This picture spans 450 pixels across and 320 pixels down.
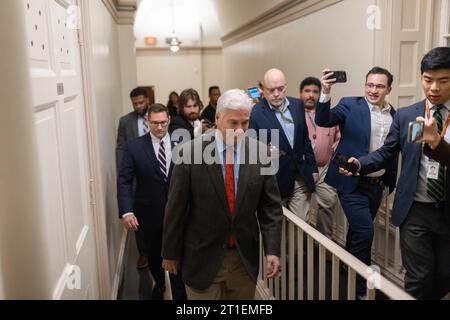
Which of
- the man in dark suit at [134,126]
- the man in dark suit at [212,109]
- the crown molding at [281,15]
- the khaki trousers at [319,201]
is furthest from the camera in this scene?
the man in dark suit at [212,109]

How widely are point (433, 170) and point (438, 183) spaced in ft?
0.23

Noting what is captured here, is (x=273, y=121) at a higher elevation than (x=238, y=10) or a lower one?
lower

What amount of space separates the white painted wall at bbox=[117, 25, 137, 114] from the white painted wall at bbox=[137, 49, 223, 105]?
6.54 meters

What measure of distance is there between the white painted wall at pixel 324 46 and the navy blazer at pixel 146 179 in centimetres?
206

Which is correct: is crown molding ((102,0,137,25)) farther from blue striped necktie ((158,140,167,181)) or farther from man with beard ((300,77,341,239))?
blue striped necktie ((158,140,167,181))

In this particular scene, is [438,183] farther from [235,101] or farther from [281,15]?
[281,15]

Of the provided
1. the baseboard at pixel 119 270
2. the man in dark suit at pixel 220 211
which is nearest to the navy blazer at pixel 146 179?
the baseboard at pixel 119 270

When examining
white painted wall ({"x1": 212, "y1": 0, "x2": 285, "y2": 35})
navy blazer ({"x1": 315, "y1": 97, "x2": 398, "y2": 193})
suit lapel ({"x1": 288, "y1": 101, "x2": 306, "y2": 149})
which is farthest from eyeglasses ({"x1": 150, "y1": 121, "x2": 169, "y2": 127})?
white painted wall ({"x1": 212, "y1": 0, "x2": 285, "y2": 35})

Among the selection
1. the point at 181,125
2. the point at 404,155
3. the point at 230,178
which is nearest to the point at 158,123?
the point at 181,125

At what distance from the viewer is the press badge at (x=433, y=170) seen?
216 cm

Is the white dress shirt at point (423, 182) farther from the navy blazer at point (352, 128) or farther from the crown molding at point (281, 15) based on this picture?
the crown molding at point (281, 15)

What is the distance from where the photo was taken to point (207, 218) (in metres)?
1.97
